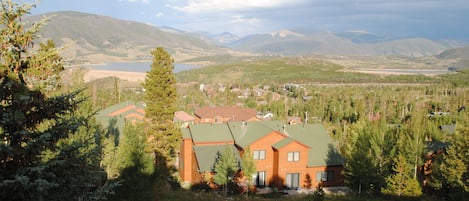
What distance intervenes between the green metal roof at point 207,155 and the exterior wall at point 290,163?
3.72m

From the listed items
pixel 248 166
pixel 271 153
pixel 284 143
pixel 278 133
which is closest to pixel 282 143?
pixel 284 143

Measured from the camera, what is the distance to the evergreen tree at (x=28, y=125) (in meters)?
7.45

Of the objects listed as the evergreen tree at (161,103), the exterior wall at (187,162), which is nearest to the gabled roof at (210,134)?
the exterior wall at (187,162)

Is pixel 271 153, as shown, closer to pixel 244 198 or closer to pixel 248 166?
pixel 248 166

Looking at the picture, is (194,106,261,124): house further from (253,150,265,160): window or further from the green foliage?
the green foliage

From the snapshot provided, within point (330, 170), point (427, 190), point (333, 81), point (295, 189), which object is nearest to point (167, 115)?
point (295, 189)

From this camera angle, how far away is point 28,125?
816 cm

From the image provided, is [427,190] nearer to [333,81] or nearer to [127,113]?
[127,113]

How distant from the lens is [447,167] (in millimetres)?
27453

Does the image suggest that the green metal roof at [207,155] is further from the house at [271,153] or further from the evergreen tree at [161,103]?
the evergreen tree at [161,103]

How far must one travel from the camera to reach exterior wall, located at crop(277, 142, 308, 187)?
32.4 metres

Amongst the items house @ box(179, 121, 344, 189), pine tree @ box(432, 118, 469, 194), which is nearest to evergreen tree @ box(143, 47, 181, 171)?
house @ box(179, 121, 344, 189)

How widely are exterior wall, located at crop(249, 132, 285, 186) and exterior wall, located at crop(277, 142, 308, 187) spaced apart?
637 mm

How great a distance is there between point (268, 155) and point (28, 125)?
86.7 ft
